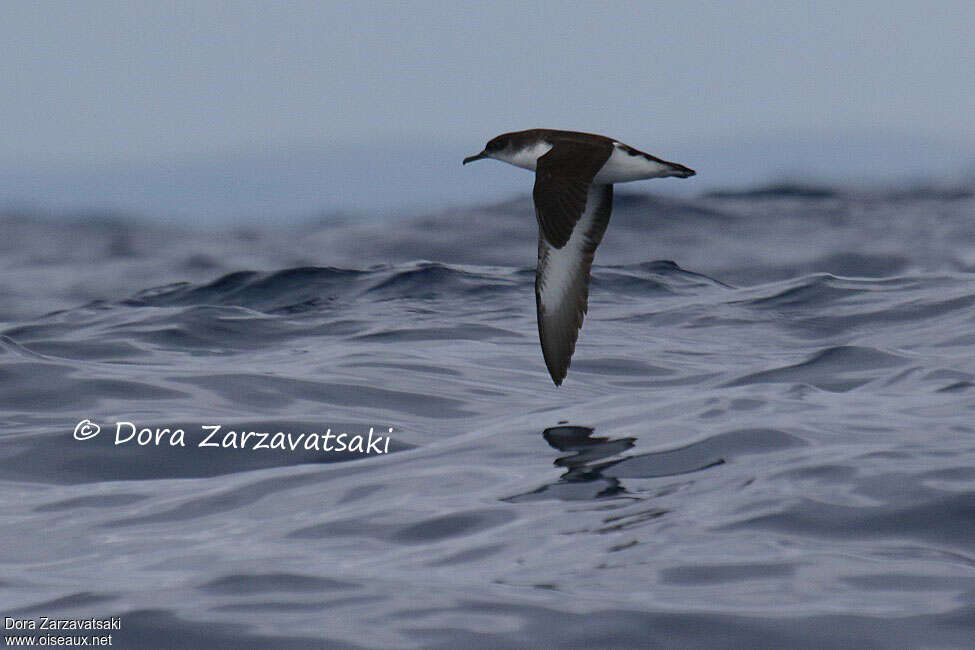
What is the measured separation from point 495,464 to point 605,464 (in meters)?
0.66

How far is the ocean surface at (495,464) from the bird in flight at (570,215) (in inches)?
24.0

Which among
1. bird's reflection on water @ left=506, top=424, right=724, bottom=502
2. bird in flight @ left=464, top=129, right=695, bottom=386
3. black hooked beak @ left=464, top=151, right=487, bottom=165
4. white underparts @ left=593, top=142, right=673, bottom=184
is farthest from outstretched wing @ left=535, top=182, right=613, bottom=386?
black hooked beak @ left=464, top=151, right=487, bottom=165

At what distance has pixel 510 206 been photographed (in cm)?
2566

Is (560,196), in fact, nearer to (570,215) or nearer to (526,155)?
(570,215)

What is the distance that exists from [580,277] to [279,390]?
2.60 metres

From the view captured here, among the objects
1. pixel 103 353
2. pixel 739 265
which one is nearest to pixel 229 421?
pixel 103 353

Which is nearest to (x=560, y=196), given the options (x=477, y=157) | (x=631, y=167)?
(x=631, y=167)

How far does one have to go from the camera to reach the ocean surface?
17.1 feet

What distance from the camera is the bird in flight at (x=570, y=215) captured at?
344 inches

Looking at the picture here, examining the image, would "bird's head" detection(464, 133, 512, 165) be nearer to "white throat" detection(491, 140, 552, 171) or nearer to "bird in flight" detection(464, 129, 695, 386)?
"white throat" detection(491, 140, 552, 171)

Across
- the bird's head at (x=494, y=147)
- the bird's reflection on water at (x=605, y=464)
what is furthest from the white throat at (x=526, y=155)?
the bird's reflection on water at (x=605, y=464)

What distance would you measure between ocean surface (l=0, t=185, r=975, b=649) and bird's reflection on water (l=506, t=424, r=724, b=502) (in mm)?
25

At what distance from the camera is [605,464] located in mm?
7559

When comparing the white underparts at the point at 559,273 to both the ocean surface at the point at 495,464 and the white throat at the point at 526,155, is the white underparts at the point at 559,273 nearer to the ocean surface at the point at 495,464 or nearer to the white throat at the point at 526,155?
the ocean surface at the point at 495,464
